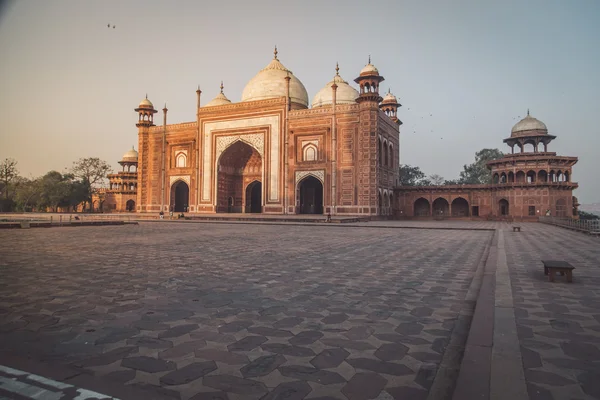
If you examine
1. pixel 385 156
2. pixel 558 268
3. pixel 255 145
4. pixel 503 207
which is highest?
pixel 255 145

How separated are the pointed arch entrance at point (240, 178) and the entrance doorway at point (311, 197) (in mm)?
3810

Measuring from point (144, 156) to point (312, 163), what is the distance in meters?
16.8

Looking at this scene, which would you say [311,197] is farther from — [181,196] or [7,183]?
[7,183]

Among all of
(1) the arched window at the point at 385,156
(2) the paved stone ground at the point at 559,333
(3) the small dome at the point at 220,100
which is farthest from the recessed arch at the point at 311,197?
(2) the paved stone ground at the point at 559,333

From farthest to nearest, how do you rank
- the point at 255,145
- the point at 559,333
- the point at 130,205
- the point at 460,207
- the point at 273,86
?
the point at 130,205 → the point at 273,86 → the point at 460,207 → the point at 255,145 → the point at 559,333

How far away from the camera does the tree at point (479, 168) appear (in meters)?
51.1

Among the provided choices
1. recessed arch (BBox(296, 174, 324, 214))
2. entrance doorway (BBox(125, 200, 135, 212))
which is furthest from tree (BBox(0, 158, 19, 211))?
recessed arch (BBox(296, 174, 324, 214))

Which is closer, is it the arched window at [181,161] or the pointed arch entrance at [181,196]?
the arched window at [181,161]

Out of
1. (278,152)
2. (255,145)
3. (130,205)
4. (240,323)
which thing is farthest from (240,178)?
(240,323)

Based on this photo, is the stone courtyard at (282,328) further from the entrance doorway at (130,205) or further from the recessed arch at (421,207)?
the entrance doorway at (130,205)

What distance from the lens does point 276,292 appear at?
422 cm

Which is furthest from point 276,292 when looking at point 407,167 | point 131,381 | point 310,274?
point 407,167

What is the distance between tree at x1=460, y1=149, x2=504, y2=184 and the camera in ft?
168

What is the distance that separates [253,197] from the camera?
118 feet
